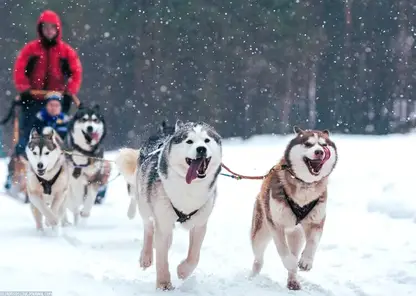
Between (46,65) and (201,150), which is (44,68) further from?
(201,150)

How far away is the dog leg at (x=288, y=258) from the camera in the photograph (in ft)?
13.8

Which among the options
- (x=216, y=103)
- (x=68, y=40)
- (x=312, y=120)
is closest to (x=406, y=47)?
(x=312, y=120)

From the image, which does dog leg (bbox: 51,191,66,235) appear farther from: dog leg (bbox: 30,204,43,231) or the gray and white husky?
the gray and white husky

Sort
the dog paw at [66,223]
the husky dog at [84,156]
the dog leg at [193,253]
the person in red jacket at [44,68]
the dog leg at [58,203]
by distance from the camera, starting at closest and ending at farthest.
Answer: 1. the dog leg at [193,253]
2. the dog leg at [58,203]
3. the dog paw at [66,223]
4. the husky dog at [84,156]
5. the person in red jacket at [44,68]

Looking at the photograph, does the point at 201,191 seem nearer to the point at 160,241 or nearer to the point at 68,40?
the point at 160,241

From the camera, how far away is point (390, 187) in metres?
8.10

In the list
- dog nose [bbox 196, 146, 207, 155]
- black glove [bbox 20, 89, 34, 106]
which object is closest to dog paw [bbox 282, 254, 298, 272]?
dog nose [bbox 196, 146, 207, 155]

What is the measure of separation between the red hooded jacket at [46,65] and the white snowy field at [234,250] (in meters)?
1.54

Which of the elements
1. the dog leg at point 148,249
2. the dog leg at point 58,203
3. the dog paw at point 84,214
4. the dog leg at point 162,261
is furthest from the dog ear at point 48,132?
the dog leg at point 162,261

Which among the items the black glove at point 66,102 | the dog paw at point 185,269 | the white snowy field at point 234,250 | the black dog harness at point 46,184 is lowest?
the white snowy field at point 234,250

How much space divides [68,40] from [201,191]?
1837 cm

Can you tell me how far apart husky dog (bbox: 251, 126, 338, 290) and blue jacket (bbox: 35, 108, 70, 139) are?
4.02 meters

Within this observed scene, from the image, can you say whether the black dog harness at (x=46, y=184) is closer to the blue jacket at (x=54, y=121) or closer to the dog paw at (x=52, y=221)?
the dog paw at (x=52, y=221)

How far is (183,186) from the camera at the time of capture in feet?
12.8
